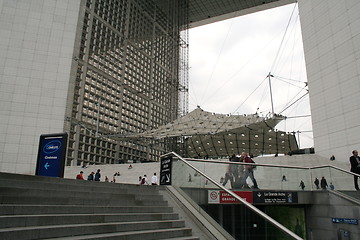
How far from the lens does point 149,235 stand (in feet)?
17.9

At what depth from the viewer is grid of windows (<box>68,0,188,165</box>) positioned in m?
34.4

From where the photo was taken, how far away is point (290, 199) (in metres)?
11.9

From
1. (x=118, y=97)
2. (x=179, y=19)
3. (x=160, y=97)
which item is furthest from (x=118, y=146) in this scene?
(x=179, y=19)

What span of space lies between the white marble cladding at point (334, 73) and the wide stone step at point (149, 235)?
649 inches

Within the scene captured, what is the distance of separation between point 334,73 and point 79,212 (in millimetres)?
20679

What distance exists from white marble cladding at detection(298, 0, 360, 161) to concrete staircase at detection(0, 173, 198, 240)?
16.5m

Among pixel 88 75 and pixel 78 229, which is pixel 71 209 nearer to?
pixel 78 229

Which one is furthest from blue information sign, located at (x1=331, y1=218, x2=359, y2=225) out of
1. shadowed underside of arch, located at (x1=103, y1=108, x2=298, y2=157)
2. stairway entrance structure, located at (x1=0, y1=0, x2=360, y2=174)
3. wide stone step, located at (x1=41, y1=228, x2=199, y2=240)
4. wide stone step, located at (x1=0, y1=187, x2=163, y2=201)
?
shadowed underside of arch, located at (x1=103, y1=108, x2=298, y2=157)

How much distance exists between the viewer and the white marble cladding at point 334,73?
19.1m

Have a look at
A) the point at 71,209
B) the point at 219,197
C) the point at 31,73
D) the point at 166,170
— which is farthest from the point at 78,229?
the point at 31,73

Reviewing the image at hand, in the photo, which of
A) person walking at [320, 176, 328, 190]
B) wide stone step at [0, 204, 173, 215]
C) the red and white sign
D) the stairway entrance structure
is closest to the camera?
wide stone step at [0, 204, 173, 215]

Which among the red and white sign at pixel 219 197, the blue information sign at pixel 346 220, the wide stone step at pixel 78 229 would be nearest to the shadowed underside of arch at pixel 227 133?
the blue information sign at pixel 346 220

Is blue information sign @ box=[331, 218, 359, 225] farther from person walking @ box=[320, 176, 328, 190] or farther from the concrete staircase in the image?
the concrete staircase

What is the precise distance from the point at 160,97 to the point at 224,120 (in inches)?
846
